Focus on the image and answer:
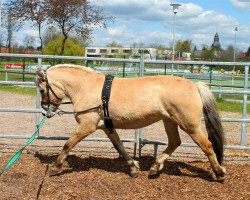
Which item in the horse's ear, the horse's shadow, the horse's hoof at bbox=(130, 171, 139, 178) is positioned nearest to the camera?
the horse's ear

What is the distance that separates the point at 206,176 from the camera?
5496mm

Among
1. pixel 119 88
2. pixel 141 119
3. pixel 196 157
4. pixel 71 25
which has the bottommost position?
pixel 196 157

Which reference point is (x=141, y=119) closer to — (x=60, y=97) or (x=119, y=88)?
(x=119, y=88)

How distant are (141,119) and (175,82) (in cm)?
64

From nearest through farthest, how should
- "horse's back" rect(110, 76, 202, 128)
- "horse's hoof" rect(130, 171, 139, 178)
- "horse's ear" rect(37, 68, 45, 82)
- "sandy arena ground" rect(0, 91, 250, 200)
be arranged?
"sandy arena ground" rect(0, 91, 250, 200), "horse's back" rect(110, 76, 202, 128), "horse's ear" rect(37, 68, 45, 82), "horse's hoof" rect(130, 171, 139, 178)

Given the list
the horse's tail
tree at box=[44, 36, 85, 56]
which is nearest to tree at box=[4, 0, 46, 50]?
tree at box=[44, 36, 85, 56]

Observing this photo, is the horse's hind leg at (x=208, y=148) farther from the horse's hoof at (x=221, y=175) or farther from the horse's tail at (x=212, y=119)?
the horse's tail at (x=212, y=119)

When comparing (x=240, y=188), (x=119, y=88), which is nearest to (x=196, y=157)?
(x=240, y=188)

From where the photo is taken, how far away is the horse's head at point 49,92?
17.2 feet

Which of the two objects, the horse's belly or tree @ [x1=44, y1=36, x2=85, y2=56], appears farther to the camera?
tree @ [x1=44, y1=36, x2=85, y2=56]

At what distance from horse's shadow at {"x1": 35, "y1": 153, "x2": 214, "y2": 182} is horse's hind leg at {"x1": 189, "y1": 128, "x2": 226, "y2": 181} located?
0.75 ft

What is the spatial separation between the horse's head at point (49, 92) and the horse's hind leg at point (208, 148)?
1.82m

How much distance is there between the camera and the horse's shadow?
18.4 feet

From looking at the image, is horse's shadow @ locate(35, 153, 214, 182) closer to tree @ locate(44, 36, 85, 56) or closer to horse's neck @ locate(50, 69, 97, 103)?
horse's neck @ locate(50, 69, 97, 103)
